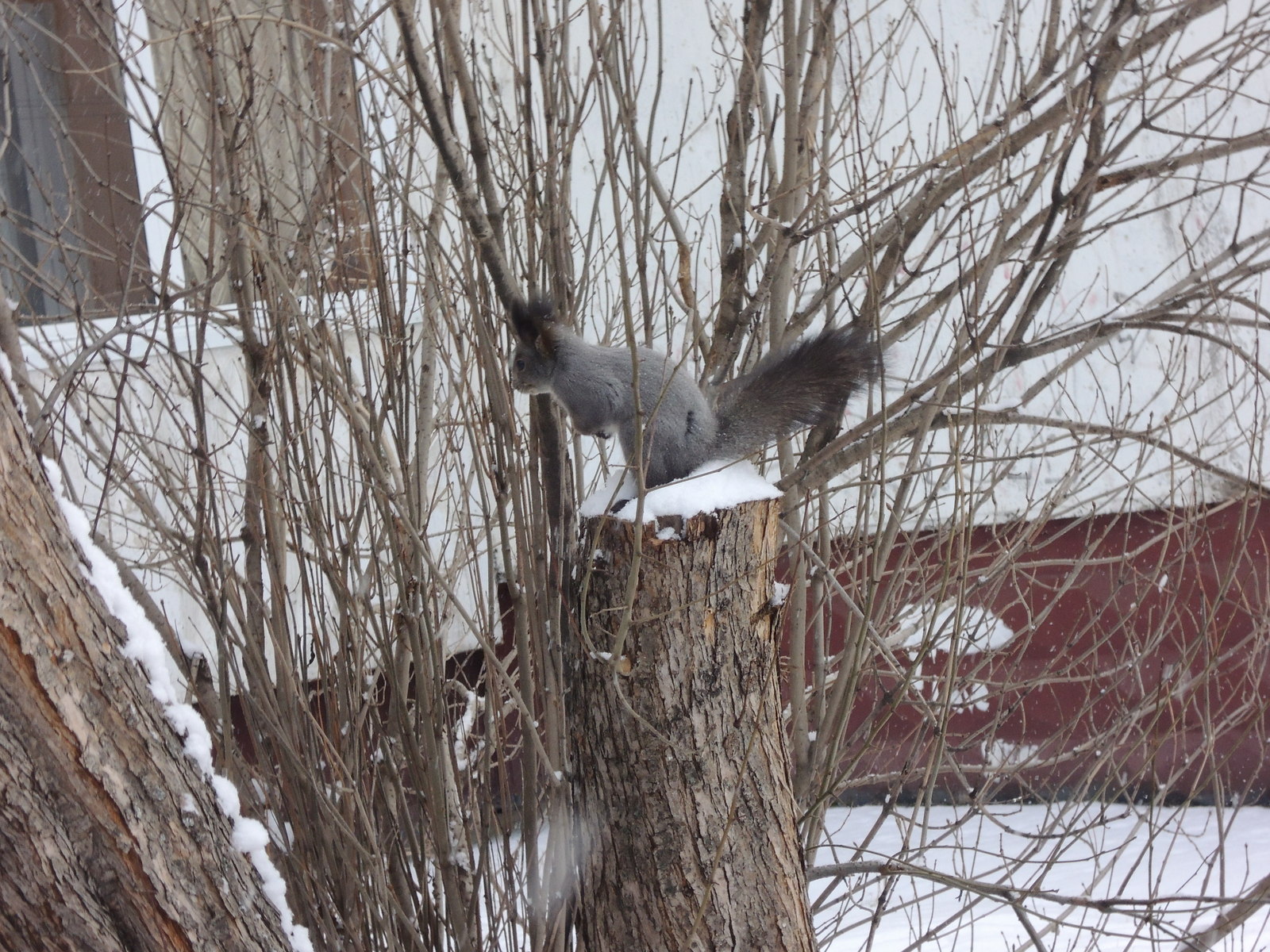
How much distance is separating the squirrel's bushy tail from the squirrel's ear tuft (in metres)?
0.46

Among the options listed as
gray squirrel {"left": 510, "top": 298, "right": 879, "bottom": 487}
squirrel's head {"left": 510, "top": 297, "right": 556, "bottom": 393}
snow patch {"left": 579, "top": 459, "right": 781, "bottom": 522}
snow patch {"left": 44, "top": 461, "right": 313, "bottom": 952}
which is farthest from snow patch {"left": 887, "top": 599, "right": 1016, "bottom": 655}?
snow patch {"left": 44, "top": 461, "right": 313, "bottom": 952}

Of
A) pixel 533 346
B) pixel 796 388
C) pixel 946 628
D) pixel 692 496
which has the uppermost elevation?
pixel 533 346

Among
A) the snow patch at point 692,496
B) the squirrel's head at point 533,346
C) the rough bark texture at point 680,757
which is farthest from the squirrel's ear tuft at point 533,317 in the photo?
the rough bark texture at point 680,757

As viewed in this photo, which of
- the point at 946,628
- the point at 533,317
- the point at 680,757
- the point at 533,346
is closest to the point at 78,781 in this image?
the point at 680,757

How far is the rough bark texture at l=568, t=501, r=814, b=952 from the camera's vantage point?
1.83 meters

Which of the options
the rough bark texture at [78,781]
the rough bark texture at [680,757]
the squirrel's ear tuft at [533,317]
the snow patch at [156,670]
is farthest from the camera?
the squirrel's ear tuft at [533,317]

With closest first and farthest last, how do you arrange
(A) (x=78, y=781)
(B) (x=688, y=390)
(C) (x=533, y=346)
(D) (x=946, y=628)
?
(A) (x=78, y=781)
(B) (x=688, y=390)
(C) (x=533, y=346)
(D) (x=946, y=628)

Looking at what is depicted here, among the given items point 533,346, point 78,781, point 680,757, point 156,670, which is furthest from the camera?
point 533,346

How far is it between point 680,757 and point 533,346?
105 centimetres

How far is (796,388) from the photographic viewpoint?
227cm

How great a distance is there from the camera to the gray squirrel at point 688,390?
7.37 feet

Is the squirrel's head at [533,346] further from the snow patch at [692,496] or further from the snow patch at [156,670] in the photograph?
the snow patch at [156,670]

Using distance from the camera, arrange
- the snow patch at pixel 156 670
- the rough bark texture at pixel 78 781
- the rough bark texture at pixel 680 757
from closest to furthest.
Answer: the rough bark texture at pixel 78 781 < the snow patch at pixel 156 670 < the rough bark texture at pixel 680 757

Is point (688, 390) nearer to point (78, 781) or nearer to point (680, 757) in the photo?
point (680, 757)
